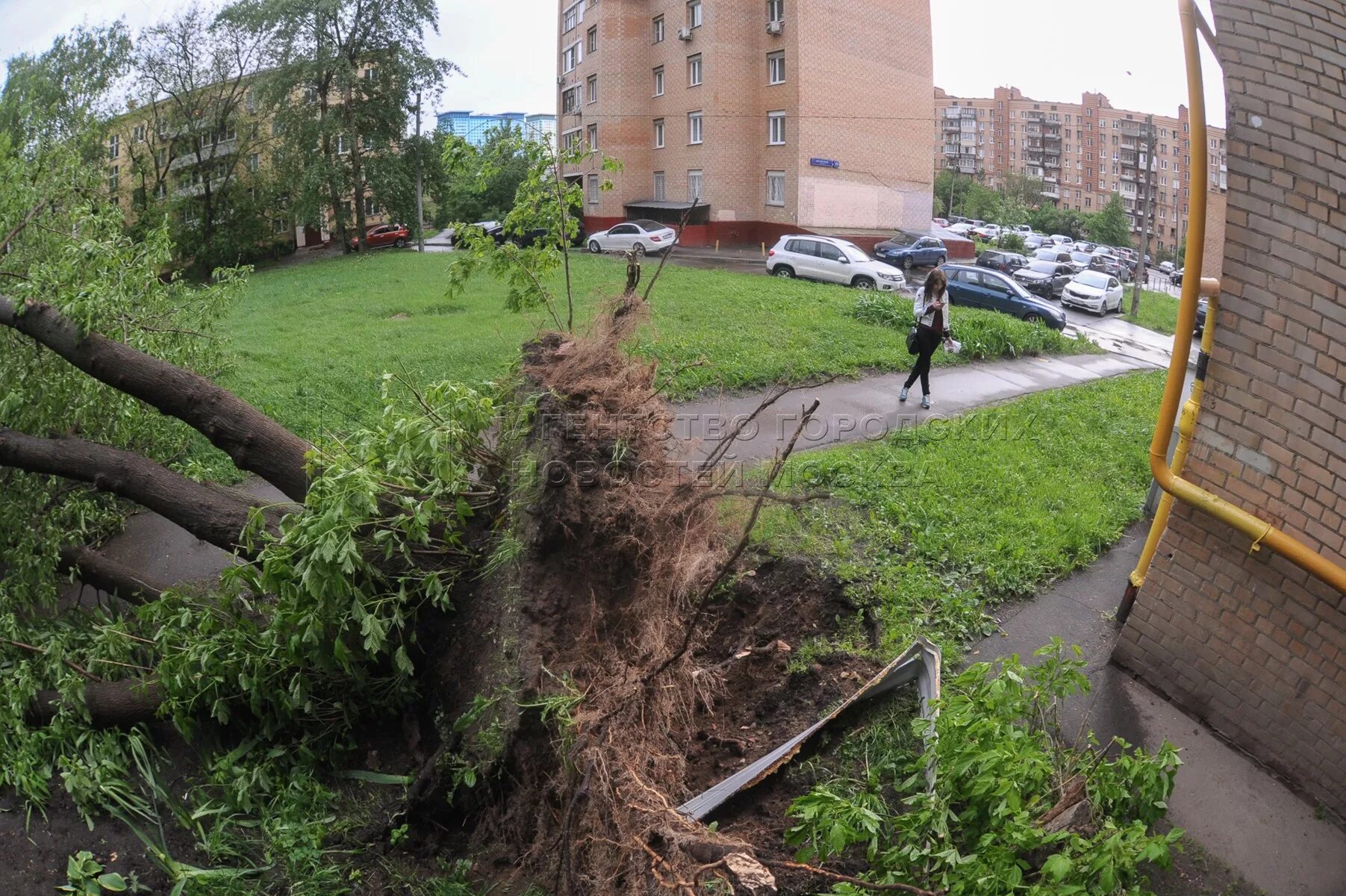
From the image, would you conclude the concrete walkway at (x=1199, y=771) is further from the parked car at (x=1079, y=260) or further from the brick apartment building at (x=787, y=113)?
the brick apartment building at (x=787, y=113)

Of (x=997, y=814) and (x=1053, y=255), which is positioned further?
(x=1053, y=255)

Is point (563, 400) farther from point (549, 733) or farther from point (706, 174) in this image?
point (706, 174)

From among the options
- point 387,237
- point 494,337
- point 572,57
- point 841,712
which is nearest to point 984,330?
point 494,337

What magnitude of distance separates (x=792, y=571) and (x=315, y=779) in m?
3.02

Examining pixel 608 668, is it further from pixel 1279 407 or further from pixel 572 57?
pixel 572 57

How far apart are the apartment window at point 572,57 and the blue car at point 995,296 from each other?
2287 cm

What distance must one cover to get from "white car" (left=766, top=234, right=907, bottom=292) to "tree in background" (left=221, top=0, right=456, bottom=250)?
1548 centimetres

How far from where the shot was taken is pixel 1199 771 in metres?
4.61

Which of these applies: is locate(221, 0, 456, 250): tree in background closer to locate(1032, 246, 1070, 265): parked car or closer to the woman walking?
locate(1032, 246, 1070, 265): parked car

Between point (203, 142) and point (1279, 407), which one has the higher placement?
point (203, 142)

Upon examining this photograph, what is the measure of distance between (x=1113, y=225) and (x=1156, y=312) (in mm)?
27581

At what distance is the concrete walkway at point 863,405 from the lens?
874 centimetres

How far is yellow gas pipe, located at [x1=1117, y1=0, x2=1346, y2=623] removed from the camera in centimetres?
435

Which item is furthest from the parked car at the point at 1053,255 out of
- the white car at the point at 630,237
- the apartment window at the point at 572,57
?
the apartment window at the point at 572,57
